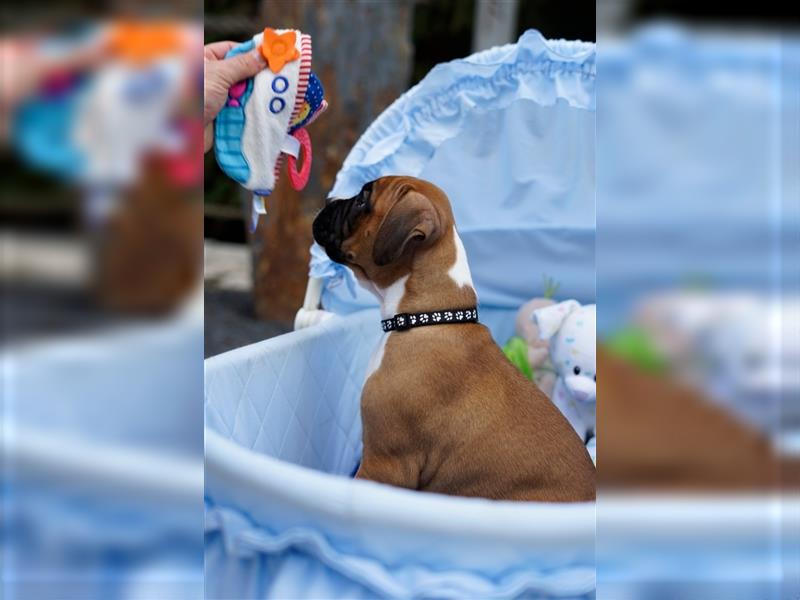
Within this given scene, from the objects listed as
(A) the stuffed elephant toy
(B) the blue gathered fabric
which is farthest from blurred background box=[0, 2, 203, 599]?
(A) the stuffed elephant toy

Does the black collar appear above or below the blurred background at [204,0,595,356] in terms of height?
below

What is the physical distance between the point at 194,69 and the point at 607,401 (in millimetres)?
493

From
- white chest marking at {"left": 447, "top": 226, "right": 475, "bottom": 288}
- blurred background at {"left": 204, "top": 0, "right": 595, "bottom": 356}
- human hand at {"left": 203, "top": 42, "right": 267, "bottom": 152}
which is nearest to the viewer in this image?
human hand at {"left": 203, "top": 42, "right": 267, "bottom": 152}

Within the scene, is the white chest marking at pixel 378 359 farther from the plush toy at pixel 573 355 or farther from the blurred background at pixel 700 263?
the blurred background at pixel 700 263

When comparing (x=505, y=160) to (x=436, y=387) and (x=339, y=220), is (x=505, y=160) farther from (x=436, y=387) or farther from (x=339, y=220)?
(x=436, y=387)

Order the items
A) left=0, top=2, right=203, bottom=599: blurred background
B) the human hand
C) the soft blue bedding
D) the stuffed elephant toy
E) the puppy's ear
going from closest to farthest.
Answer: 1. left=0, top=2, right=203, bottom=599: blurred background
2. the soft blue bedding
3. the human hand
4. the puppy's ear
5. the stuffed elephant toy

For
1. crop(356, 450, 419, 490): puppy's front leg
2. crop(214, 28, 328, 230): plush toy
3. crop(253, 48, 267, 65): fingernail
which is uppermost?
crop(253, 48, 267, 65): fingernail

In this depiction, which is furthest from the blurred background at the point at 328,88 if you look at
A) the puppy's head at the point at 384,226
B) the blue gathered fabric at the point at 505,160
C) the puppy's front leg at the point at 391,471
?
the puppy's front leg at the point at 391,471

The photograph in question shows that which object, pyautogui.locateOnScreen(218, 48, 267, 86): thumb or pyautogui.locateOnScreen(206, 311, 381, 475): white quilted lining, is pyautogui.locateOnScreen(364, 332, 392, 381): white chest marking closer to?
pyautogui.locateOnScreen(206, 311, 381, 475): white quilted lining

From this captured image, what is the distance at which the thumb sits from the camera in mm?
1616

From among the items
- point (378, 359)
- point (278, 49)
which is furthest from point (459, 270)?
point (278, 49)

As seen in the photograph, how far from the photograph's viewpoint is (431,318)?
75.9 inches

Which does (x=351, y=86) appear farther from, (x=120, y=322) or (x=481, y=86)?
(x=120, y=322)

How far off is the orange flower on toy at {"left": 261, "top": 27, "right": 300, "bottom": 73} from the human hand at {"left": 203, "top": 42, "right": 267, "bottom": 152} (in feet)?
0.06
